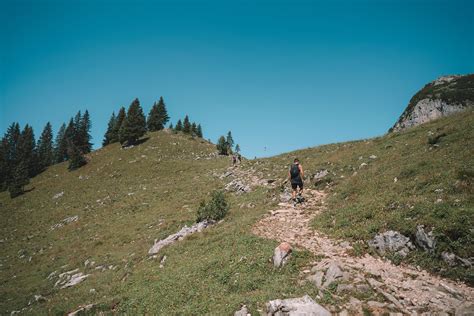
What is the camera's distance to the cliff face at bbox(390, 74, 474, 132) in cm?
4888

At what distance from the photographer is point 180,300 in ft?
37.4

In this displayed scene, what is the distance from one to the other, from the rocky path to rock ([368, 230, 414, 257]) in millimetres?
668

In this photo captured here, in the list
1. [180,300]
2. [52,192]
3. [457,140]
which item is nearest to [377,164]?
[457,140]

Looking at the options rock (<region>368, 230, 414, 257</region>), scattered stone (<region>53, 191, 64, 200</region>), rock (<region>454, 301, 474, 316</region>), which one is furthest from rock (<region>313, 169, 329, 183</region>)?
scattered stone (<region>53, 191, 64, 200</region>)

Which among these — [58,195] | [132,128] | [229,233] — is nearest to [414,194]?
[229,233]

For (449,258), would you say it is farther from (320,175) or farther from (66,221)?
(66,221)

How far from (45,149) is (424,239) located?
107 metres

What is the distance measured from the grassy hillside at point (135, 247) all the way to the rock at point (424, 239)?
4544 millimetres

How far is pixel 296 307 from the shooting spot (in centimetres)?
837

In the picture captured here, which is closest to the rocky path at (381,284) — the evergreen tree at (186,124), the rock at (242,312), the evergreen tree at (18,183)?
the rock at (242,312)

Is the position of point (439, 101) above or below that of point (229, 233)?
above

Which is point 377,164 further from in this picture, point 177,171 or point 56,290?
point 177,171

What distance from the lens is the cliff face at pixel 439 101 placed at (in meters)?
48.9

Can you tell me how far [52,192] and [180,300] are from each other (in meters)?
54.5
